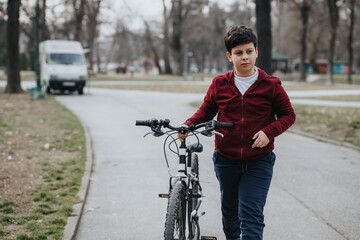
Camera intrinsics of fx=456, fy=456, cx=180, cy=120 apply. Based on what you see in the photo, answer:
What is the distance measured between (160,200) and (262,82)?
2843 mm

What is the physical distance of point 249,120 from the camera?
10.3 ft

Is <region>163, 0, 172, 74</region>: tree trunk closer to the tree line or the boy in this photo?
the tree line

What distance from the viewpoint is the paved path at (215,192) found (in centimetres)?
458

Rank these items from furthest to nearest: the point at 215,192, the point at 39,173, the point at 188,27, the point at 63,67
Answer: the point at 188,27, the point at 63,67, the point at 39,173, the point at 215,192

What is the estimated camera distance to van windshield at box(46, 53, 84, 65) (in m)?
23.6

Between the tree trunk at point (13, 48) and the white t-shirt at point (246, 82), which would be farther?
the tree trunk at point (13, 48)

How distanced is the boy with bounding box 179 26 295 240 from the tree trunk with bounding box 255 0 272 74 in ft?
32.3

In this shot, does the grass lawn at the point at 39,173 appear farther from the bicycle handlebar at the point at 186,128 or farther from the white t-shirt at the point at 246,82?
the white t-shirt at the point at 246,82

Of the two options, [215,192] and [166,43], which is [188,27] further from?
[215,192]

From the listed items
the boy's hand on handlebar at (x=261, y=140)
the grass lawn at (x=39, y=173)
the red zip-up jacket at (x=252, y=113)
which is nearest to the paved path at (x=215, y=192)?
the grass lawn at (x=39, y=173)

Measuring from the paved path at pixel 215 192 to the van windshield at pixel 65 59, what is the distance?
14253 millimetres

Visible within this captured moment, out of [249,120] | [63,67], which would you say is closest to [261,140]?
[249,120]

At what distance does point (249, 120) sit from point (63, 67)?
21093mm

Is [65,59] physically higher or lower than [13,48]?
lower
